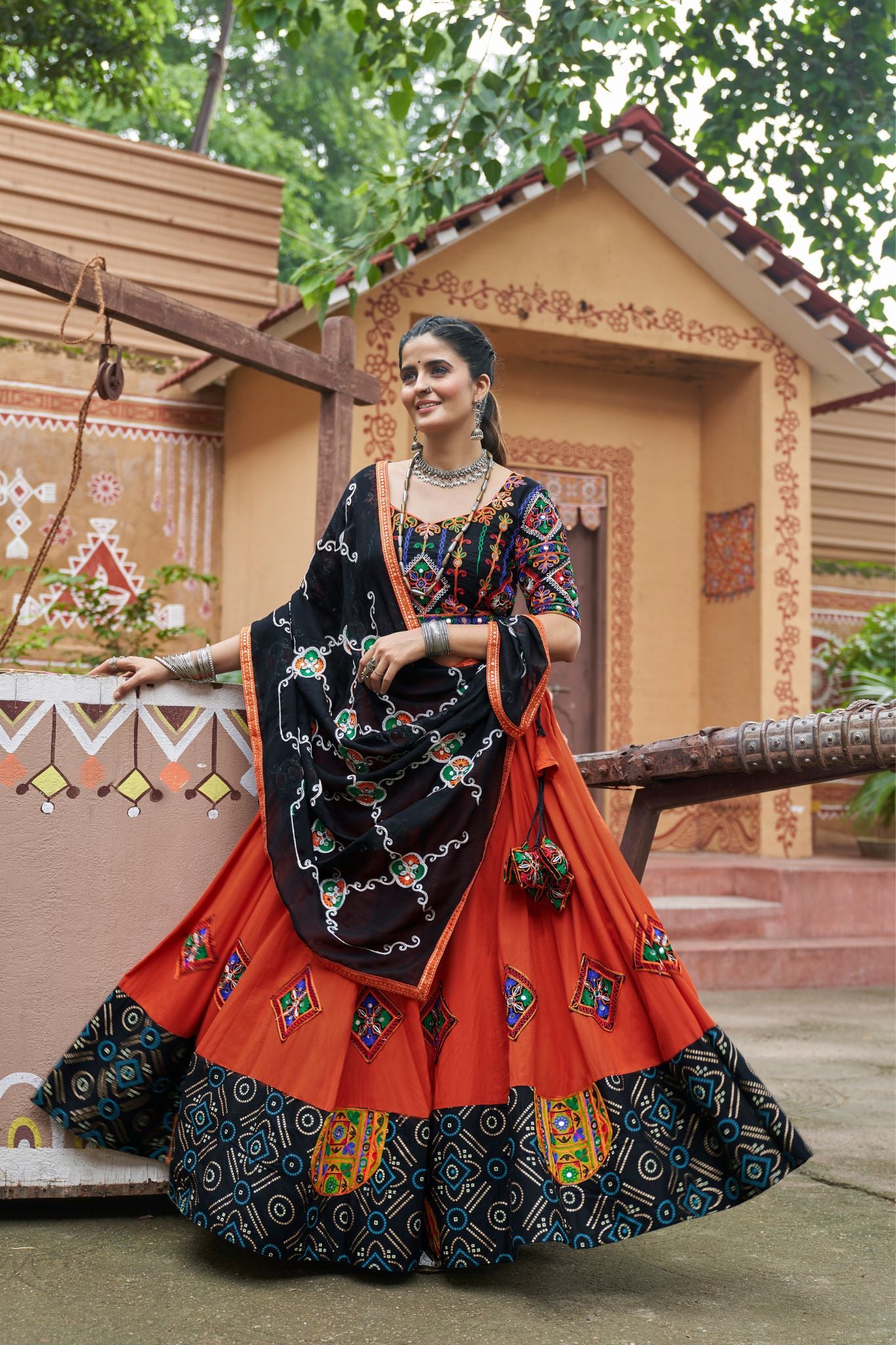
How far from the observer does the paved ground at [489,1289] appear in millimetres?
2041

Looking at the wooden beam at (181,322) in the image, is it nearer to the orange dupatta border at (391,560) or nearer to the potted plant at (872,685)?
the orange dupatta border at (391,560)

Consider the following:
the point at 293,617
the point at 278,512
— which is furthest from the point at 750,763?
the point at 278,512

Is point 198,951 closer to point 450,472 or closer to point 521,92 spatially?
point 450,472

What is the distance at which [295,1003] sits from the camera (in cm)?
237

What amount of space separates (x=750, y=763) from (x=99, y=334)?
6.17m

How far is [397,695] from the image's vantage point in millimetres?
2473

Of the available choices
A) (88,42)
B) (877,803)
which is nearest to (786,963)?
(877,803)

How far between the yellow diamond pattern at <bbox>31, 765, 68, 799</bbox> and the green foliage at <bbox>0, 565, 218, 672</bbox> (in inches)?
180

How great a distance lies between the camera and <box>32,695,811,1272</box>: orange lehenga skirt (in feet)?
7.39

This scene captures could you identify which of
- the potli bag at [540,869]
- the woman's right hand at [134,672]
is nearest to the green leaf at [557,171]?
the woman's right hand at [134,672]

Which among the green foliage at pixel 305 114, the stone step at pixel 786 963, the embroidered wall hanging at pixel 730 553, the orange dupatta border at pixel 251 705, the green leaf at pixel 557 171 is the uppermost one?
the green foliage at pixel 305 114

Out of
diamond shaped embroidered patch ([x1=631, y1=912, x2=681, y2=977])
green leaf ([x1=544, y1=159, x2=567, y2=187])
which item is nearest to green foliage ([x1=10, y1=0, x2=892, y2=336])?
green leaf ([x1=544, y1=159, x2=567, y2=187])

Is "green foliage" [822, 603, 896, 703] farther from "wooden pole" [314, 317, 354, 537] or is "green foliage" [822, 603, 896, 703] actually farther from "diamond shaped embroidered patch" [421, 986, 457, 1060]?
"diamond shaped embroidered patch" [421, 986, 457, 1060]

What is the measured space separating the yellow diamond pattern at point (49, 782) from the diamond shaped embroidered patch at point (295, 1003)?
635mm
